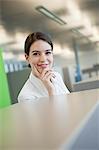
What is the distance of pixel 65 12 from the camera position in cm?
754

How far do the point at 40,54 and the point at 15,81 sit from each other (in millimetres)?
1376

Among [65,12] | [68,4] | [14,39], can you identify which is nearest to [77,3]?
[68,4]

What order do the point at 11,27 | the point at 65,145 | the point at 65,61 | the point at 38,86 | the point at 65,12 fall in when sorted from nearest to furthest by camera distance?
the point at 65,145, the point at 38,86, the point at 65,12, the point at 11,27, the point at 65,61

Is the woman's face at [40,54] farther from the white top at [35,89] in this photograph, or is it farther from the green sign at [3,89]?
the green sign at [3,89]

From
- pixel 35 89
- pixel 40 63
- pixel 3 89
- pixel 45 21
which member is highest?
pixel 45 21

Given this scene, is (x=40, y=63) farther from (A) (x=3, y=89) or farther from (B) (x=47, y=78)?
(A) (x=3, y=89)

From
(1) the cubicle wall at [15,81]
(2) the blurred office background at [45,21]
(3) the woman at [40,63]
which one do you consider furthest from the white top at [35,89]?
(1) the cubicle wall at [15,81]

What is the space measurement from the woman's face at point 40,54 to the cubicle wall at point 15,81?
1.17 metres

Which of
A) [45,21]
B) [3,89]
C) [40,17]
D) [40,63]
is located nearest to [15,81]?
[3,89]

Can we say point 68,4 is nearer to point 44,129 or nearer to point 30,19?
point 30,19

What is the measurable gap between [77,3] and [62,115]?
638cm

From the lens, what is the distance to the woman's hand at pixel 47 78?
1.20 m

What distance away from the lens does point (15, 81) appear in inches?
106

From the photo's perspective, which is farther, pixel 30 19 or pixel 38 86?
pixel 30 19
